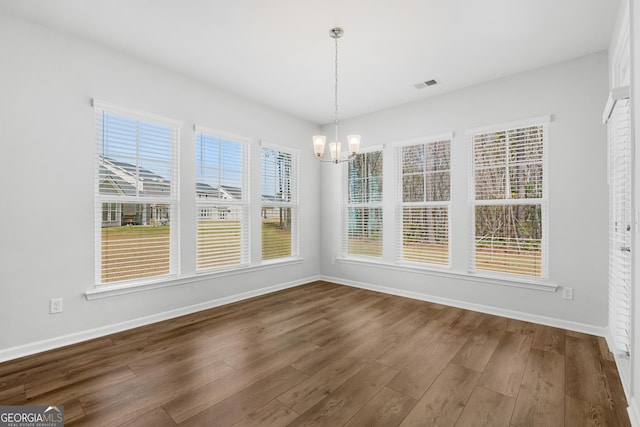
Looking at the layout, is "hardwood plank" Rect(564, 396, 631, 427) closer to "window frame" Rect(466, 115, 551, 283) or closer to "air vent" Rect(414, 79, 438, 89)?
"window frame" Rect(466, 115, 551, 283)

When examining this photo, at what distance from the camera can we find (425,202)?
14.5ft

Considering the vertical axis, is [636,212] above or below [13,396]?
above

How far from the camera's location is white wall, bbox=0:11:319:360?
8.43 ft

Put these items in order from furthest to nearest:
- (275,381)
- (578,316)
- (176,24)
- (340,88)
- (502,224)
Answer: (340,88) < (502,224) < (578,316) < (176,24) < (275,381)

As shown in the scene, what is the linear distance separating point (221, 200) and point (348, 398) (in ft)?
9.79

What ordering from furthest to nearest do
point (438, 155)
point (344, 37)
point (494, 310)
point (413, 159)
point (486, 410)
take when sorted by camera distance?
1. point (413, 159)
2. point (438, 155)
3. point (494, 310)
4. point (344, 37)
5. point (486, 410)

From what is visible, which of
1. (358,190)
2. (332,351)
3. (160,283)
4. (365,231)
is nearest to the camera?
(332,351)

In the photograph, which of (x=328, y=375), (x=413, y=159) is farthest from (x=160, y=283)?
(x=413, y=159)

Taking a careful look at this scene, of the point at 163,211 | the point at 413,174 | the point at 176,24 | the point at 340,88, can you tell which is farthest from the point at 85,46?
the point at 413,174

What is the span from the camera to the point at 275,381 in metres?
2.24

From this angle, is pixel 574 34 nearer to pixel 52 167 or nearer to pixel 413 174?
pixel 413 174

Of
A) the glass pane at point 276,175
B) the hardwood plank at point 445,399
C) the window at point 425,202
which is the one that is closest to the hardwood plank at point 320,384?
the hardwood plank at point 445,399

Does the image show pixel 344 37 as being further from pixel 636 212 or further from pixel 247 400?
pixel 247 400

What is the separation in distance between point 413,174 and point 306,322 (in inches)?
106
